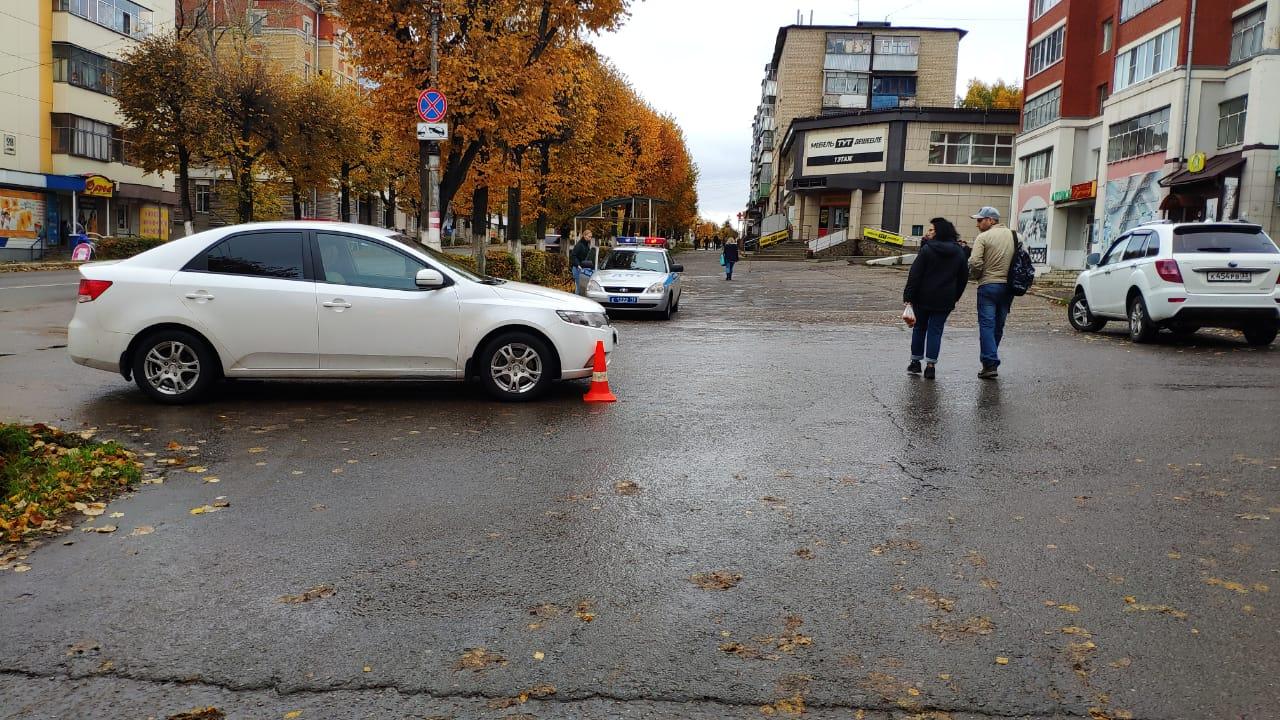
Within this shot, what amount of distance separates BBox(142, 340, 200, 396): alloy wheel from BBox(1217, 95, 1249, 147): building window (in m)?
31.4

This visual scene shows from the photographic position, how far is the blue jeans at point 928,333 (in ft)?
36.1

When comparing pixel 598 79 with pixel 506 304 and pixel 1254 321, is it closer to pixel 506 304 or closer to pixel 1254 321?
pixel 1254 321

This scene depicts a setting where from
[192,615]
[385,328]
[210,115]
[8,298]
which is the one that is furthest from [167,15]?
[192,615]

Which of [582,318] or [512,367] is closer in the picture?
[512,367]

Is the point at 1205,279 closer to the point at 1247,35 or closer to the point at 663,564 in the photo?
the point at 663,564

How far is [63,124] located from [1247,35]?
155 feet

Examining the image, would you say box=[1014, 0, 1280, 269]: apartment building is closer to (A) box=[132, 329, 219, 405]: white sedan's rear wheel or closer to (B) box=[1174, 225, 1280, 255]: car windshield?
(B) box=[1174, 225, 1280, 255]: car windshield

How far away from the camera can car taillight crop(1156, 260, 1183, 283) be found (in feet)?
44.3

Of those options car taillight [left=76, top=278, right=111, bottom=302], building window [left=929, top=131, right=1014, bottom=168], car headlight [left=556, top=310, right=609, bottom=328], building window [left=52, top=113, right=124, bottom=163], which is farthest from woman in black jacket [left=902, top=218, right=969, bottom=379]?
building window [left=929, top=131, right=1014, bottom=168]

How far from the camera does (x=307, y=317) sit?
345 inches

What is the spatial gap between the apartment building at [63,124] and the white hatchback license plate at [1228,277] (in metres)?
39.9

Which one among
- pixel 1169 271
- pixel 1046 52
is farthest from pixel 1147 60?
pixel 1169 271

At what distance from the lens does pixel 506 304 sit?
8961 mm

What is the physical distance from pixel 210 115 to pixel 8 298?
1934 centimetres
